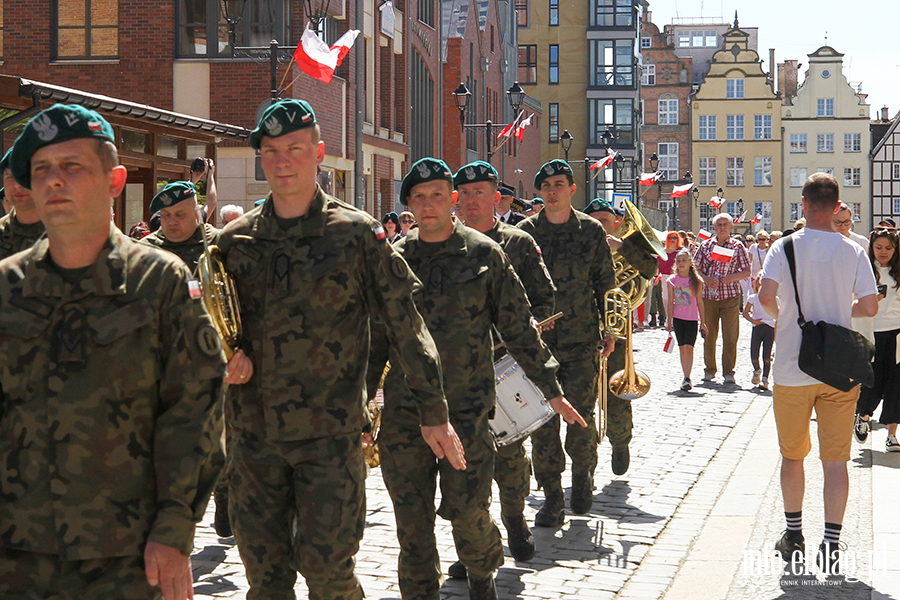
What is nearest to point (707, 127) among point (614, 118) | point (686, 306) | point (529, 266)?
point (614, 118)

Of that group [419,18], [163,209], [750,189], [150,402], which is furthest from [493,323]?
[750,189]

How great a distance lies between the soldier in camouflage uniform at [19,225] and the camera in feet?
19.1

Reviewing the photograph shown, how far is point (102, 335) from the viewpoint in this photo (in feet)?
10.0

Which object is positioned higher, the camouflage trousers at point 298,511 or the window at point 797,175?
the window at point 797,175

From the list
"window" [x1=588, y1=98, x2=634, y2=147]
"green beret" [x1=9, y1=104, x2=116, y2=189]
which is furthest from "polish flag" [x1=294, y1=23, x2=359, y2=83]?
"window" [x1=588, y1=98, x2=634, y2=147]

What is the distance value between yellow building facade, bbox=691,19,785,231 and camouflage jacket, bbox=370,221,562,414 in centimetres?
7844

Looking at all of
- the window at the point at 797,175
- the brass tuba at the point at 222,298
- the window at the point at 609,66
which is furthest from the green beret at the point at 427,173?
the window at the point at 797,175

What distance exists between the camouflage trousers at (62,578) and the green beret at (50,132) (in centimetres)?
97

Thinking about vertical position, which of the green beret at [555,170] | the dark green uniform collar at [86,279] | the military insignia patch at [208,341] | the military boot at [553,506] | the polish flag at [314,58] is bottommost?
the military boot at [553,506]

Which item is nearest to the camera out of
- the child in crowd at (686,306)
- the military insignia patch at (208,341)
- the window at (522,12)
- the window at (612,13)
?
the military insignia patch at (208,341)

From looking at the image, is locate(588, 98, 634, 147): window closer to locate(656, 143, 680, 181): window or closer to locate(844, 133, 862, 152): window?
locate(656, 143, 680, 181): window

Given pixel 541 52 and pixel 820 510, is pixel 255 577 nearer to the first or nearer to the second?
pixel 820 510

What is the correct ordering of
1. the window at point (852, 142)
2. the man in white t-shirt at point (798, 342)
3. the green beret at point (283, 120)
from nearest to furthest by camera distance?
the green beret at point (283, 120), the man in white t-shirt at point (798, 342), the window at point (852, 142)

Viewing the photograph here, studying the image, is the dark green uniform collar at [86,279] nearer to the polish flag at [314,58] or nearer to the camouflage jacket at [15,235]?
the camouflage jacket at [15,235]
